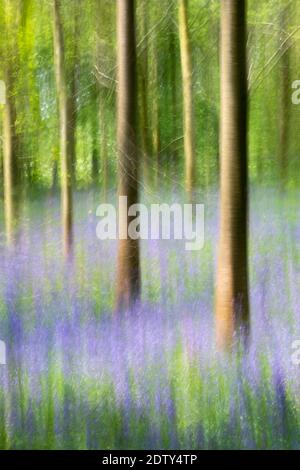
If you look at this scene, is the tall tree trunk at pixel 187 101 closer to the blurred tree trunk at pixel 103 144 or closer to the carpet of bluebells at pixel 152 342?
the carpet of bluebells at pixel 152 342

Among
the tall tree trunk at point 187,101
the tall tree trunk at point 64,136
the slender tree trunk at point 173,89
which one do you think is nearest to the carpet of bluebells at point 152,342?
the tall tree trunk at point 64,136

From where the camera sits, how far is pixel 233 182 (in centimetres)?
398

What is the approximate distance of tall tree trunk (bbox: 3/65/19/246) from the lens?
414 centimetres

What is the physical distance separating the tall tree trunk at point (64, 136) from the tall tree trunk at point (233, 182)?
44.6 inches

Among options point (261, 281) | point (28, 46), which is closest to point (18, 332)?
point (261, 281)

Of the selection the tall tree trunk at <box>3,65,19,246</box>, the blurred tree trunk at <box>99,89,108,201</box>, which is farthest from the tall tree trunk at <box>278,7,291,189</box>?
the tall tree trunk at <box>3,65,19,246</box>

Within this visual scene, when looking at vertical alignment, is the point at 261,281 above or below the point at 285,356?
above

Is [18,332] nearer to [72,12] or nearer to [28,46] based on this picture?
[28,46]

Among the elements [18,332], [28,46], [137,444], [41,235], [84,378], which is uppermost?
[28,46]

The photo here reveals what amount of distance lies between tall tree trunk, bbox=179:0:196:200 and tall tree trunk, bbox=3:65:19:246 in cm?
130

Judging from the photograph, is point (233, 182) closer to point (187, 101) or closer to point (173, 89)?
point (187, 101)

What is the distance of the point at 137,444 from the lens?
4070 millimetres

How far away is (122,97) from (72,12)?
76cm

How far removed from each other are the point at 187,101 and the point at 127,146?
550 mm
